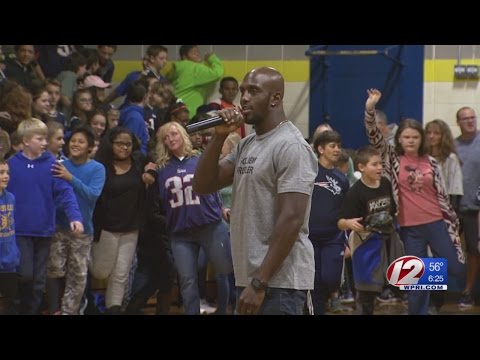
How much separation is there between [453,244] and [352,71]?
1.93 meters

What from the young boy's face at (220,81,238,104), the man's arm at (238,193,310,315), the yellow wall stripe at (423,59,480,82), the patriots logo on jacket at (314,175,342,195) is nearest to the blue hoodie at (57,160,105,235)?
the young boy's face at (220,81,238,104)

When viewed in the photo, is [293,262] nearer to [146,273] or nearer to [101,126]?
[146,273]

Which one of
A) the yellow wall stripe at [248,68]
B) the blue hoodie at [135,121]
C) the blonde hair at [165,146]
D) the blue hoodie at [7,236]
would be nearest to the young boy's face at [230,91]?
the yellow wall stripe at [248,68]

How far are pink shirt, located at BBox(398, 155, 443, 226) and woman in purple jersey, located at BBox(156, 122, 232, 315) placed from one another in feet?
4.41

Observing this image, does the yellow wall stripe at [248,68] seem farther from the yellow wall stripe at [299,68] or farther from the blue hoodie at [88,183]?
the blue hoodie at [88,183]

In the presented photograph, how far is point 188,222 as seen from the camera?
21.1 feet

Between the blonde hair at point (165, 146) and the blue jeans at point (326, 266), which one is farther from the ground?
the blonde hair at point (165, 146)

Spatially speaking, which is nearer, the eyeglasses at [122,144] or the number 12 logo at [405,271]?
the number 12 logo at [405,271]

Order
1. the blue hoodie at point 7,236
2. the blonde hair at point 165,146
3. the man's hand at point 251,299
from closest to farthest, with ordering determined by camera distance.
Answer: the man's hand at point 251,299
the blue hoodie at point 7,236
the blonde hair at point 165,146

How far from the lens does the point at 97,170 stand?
673 centimetres

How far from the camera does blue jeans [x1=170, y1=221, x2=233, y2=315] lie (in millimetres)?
6402

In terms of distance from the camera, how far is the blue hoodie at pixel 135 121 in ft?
23.7

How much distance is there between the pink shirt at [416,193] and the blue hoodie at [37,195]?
2.38 metres

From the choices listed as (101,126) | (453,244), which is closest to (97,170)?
(101,126)
